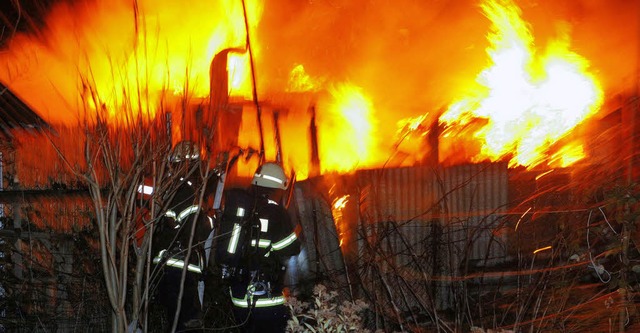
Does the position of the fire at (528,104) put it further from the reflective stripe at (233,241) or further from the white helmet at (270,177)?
the reflective stripe at (233,241)

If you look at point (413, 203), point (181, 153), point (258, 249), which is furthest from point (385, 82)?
point (181, 153)

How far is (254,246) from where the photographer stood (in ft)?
20.8

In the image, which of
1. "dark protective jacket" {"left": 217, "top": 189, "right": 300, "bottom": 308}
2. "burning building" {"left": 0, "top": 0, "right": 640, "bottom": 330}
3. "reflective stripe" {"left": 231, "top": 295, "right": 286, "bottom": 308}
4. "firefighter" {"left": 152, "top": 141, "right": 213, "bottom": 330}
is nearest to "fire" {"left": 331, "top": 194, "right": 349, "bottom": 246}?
"burning building" {"left": 0, "top": 0, "right": 640, "bottom": 330}

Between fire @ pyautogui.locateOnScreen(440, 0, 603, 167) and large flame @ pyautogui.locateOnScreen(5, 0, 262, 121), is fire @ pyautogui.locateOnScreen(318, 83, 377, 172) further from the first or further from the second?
large flame @ pyautogui.locateOnScreen(5, 0, 262, 121)

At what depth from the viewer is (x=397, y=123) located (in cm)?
899

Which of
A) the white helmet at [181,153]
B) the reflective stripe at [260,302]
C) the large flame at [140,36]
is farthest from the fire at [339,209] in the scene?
the white helmet at [181,153]

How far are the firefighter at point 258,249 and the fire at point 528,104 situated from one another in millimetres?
3066

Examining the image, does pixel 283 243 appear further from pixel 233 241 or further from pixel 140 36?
pixel 140 36

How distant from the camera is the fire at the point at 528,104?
28.0 feet

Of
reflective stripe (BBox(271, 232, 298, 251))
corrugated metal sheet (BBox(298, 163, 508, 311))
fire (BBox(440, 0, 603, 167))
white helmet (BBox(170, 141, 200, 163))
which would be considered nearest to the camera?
white helmet (BBox(170, 141, 200, 163))

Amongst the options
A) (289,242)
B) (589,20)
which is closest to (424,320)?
(289,242)

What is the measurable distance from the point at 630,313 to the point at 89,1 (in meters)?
7.77

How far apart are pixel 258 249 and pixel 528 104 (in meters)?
4.34

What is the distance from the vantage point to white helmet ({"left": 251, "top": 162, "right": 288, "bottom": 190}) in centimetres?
656
